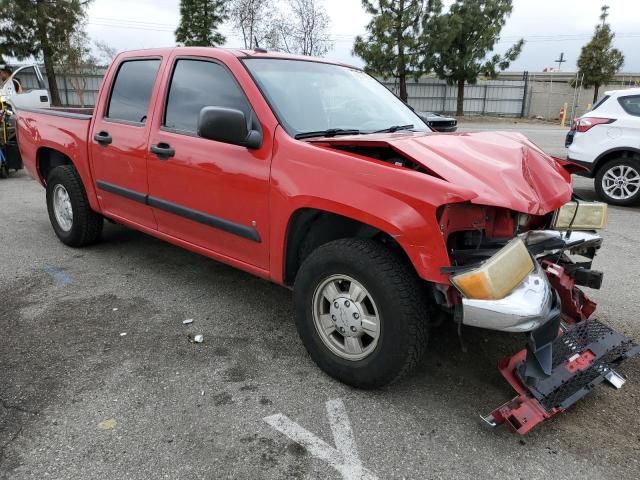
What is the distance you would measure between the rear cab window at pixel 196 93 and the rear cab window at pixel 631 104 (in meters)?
6.70

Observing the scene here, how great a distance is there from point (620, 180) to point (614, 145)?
1.73 feet

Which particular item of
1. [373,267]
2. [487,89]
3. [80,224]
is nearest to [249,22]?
[487,89]

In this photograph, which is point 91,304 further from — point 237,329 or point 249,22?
point 249,22

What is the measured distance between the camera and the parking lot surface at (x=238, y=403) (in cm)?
226

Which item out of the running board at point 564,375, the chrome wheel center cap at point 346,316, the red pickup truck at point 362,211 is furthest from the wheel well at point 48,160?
the running board at point 564,375

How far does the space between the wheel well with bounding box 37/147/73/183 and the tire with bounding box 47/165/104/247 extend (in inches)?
8.3

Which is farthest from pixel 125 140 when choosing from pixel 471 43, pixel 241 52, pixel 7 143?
pixel 471 43

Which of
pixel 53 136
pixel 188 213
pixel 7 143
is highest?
pixel 53 136

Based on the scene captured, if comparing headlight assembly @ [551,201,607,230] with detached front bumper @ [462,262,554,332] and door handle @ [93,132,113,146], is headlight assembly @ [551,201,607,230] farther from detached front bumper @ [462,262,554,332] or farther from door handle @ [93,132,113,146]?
door handle @ [93,132,113,146]

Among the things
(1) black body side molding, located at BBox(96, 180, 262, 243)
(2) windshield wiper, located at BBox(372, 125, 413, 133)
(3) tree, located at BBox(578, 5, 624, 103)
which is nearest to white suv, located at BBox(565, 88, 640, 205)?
(2) windshield wiper, located at BBox(372, 125, 413, 133)

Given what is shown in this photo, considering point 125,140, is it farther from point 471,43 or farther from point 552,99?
point 552,99

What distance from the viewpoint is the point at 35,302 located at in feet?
12.6

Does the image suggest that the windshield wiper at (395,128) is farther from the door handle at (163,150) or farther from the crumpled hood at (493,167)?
the door handle at (163,150)

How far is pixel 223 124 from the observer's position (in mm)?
2871
